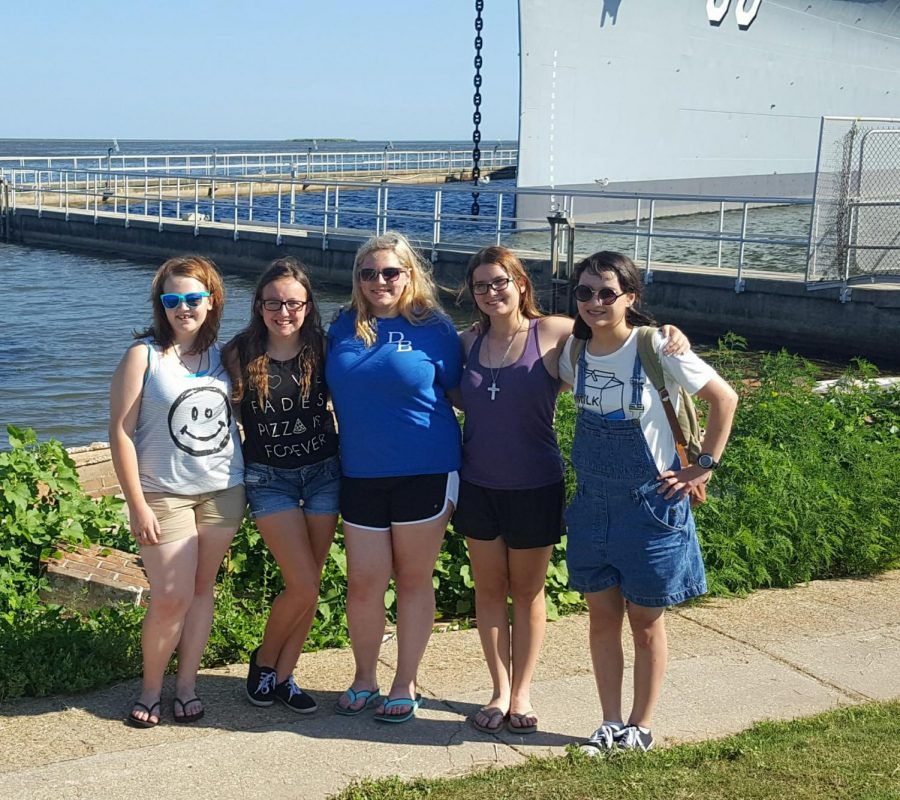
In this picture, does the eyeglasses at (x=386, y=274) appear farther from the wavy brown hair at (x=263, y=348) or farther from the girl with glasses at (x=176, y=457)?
the girl with glasses at (x=176, y=457)

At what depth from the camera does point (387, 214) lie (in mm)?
20984

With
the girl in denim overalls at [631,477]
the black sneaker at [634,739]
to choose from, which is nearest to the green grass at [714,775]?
the black sneaker at [634,739]

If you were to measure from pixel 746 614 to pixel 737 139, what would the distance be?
27.6 metres

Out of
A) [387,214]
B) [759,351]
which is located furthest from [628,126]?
[759,351]

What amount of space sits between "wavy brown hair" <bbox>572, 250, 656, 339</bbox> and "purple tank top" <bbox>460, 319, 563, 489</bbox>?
0.20 metres

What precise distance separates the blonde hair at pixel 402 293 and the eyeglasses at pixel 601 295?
22.8 inches

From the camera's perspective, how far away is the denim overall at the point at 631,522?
11.5ft

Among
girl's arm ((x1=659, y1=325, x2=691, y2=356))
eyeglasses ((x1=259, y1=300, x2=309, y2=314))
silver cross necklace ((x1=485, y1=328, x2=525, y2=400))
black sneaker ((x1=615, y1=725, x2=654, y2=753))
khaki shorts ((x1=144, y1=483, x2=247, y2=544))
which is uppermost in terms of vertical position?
eyeglasses ((x1=259, y1=300, x2=309, y2=314))

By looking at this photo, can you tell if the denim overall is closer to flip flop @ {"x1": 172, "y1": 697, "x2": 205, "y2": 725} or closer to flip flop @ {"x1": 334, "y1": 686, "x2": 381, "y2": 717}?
flip flop @ {"x1": 334, "y1": 686, "x2": 381, "y2": 717}

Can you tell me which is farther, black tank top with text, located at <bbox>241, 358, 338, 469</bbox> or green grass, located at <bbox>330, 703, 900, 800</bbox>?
black tank top with text, located at <bbox>241, 358, 338, 469</bbox>

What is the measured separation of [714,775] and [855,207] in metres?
11.8

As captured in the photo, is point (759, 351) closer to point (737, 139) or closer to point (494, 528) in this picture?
point (494, 528)

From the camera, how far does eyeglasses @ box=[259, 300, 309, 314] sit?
147 inches

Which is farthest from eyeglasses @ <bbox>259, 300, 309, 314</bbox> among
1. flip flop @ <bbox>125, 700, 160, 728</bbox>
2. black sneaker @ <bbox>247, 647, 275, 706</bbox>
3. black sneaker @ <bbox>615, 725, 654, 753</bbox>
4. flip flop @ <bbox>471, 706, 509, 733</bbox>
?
black sneaker @ <bbox>615, 725, 654, 753</bbox>
